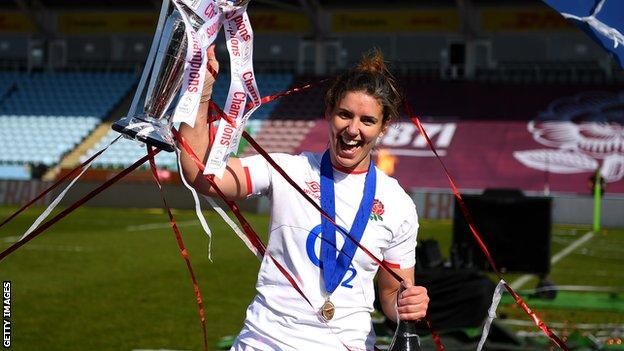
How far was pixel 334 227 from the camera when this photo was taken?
3568 millimetres

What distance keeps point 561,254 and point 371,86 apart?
1554 cm

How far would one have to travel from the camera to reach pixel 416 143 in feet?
112

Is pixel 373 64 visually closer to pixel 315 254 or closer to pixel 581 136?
pixel 315 254

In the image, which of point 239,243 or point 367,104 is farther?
point 239,243

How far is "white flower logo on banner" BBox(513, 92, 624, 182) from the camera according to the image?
31.9 meters

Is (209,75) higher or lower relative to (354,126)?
higher

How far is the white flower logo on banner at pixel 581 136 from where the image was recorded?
31.9 m

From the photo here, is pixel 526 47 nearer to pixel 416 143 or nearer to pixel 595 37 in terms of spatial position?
pixel 416 143

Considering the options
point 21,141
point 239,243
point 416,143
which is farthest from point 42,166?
point 239,243

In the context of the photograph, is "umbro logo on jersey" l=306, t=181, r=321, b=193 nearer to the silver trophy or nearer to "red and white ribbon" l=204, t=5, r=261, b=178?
"red and white ribbon" l=204, t=5, r=261, b=178

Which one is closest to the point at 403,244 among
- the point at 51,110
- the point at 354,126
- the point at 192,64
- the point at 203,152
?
the point at 354,126

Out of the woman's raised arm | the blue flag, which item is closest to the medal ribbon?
the woman's raised arm

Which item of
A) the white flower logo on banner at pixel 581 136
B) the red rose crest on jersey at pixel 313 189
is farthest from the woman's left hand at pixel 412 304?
the white flower logo on banner at pixel 581 136

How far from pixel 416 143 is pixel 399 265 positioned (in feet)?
100.0
